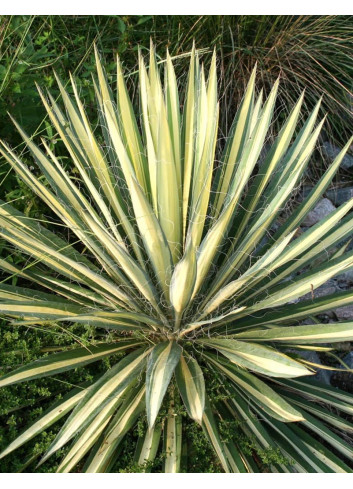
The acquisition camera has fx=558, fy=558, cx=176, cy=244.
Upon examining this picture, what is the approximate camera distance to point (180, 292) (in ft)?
5.68

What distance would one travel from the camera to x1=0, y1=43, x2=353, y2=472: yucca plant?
177 cm

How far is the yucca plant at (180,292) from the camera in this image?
177 centimetres

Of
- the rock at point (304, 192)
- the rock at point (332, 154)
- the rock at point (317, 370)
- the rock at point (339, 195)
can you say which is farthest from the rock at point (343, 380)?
the rock at point (332, 154)

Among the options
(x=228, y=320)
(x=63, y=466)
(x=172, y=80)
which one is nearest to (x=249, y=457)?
(x=228, y=320)

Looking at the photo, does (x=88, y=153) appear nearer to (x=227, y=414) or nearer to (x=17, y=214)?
(x=17, y=214)

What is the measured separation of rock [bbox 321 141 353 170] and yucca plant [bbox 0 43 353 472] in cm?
121

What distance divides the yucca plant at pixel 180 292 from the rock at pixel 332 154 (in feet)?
3.97

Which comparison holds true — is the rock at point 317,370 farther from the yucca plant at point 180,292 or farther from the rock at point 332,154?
the rock at point 332,154

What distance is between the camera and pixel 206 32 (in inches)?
133

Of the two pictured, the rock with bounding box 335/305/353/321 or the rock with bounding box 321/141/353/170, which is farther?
the rock with bounding box 321/141/353/170

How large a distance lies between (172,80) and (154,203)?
1.69ft

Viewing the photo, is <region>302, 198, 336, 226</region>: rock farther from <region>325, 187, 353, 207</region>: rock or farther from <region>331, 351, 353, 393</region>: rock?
<region>331, 351, 353, 393</region>: rock

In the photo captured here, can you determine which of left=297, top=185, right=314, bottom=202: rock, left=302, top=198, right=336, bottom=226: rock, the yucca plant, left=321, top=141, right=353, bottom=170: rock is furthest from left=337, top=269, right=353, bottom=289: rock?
A: the yucca plant

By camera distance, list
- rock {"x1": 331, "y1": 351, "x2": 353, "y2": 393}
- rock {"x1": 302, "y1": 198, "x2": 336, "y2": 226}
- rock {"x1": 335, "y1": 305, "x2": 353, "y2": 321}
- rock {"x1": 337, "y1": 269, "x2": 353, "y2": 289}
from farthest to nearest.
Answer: rock {"x1": 302, "y1": 198, "x2": 336, "y2": 226}
rock {"x1": 337, "y1": 269, "x2": 353, "y2": 289}
rock {"x1": 335, "y1": 305, "x2": 353, "y2": 321}
rock {"x1": 331, "y1": 351, "x2": 353, "y2": 393}
